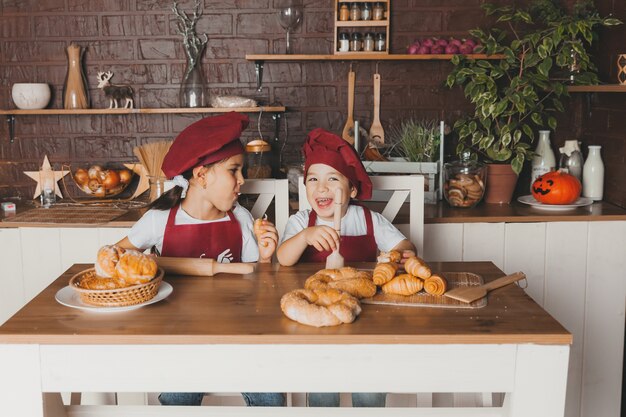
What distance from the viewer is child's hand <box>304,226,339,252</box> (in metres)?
1.89

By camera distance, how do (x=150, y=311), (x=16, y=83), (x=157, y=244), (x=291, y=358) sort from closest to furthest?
(x=291, y=358), (x=150, y=311), (x=157, y=244), (x=16, y=83)

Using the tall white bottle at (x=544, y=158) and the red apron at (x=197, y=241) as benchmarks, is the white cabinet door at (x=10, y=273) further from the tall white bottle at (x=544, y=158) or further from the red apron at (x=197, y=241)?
the tall white bottle at (x=544, y=158)

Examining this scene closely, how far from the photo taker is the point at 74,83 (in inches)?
129

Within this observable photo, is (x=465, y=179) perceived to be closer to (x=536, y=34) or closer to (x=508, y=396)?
(x=536, y=34)

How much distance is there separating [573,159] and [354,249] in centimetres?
128

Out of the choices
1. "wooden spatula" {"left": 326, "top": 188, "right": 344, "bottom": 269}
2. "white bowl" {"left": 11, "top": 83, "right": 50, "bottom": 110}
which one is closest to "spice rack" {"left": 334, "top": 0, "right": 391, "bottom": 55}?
"white bowl" {"left": 11, "top": 83, "right": 50, "bottom": 110}

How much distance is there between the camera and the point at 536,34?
2.92 meters

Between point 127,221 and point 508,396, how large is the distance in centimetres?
176

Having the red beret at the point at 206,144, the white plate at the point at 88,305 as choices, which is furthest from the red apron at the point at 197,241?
the white plate at the point at 88,305

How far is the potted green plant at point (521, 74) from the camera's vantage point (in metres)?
2.92

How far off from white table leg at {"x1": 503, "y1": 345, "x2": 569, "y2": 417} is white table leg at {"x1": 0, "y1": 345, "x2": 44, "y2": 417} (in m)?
0.96

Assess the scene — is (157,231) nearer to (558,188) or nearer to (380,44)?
(380,44)

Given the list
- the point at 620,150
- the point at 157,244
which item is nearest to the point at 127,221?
the point at 157,244

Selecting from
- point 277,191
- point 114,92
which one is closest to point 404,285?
point 277,191
